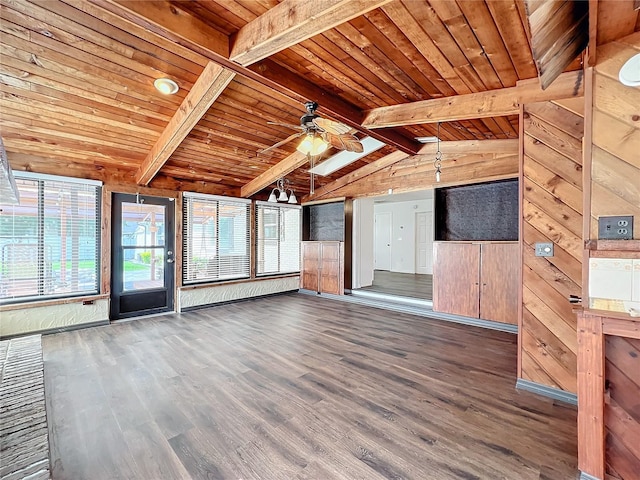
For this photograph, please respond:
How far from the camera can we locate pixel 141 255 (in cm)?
506

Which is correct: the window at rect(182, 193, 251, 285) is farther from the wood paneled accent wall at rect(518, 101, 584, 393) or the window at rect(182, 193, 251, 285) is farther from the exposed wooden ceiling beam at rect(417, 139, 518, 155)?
the wood paneled accent wall at rect(518, 101, 584, 393)

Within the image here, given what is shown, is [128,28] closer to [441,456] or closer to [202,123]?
[202,123]

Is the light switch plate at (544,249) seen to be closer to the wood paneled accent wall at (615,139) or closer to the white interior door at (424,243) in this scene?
the wood paneled accent wall at (615,139)

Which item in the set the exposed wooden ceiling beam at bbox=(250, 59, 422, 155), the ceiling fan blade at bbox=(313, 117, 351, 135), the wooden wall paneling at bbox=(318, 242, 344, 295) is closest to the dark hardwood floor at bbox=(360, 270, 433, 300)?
the wooden wall paneling at bbox=(318, 242, 344, 295)

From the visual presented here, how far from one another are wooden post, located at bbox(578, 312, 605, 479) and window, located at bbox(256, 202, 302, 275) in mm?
5811

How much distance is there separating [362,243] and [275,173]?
2.81 metres

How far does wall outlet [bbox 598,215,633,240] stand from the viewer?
1.66m

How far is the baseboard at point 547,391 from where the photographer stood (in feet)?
7.81

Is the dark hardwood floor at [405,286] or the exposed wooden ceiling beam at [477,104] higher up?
the exposed wooden ceiling beam at [477,104]

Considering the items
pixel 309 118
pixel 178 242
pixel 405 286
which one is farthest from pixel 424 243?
pixel 309 118

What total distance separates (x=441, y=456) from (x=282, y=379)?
1.49 metres

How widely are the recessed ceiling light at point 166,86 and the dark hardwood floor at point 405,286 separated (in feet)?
17.2

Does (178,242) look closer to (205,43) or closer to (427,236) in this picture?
(205,43)

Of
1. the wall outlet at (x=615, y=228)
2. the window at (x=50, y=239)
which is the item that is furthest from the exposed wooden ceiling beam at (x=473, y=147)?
the window at (x=50, y=239)
